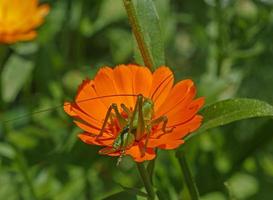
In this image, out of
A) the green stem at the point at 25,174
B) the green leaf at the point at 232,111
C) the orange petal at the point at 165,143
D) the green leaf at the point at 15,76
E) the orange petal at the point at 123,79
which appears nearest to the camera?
the orange petal at the point at 165,143

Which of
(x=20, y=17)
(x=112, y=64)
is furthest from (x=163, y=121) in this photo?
(x=112, y=64)

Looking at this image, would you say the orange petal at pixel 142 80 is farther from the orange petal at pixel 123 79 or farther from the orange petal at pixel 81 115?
the orange petal at pixel 81 115

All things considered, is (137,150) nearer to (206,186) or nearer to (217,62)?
(206,186)

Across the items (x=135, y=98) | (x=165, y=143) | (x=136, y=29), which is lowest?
(x=165, y=143)

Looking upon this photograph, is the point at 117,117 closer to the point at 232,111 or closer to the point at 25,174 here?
the point at 232,111

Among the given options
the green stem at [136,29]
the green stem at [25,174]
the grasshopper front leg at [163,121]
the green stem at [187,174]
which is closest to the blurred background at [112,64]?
the green stem at [25,174]
